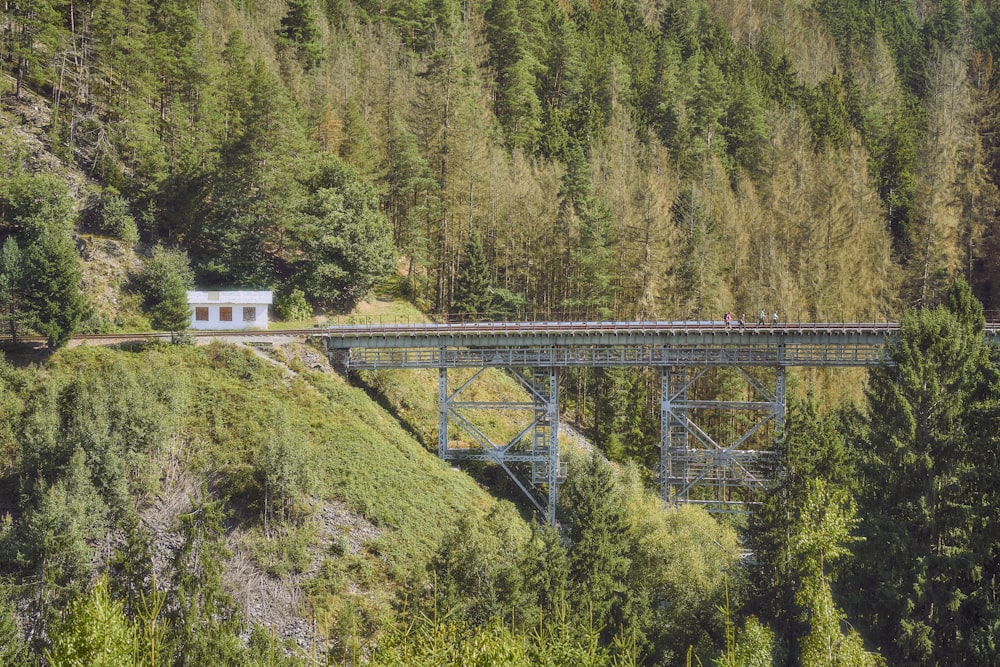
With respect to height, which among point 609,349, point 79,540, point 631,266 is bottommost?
point 79,540

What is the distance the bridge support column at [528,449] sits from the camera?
46688 mm

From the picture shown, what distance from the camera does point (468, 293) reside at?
62.2 meters

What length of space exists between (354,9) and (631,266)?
1953 inches

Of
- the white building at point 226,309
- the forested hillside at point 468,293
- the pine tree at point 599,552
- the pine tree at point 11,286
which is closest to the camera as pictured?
the forested hillside at point 468,293

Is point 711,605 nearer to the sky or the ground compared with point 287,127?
nearer to the ground

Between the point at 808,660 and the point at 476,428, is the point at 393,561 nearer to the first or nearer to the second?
the point at 476,428

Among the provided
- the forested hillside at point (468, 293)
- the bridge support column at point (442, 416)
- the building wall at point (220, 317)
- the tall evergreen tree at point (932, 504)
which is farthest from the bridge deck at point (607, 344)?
the tall evergreen tree at point (932, 504)

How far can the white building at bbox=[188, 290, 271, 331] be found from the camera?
165 feet

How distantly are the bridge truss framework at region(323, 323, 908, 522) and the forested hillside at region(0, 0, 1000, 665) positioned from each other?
2.49 metres

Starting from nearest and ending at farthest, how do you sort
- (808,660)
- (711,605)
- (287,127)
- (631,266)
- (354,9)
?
(808,660)
(711,605)
(287,127)
(631,266)
(354,9)

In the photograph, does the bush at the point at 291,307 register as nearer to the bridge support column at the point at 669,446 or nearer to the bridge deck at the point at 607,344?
the bridge deck at the point at 607,344

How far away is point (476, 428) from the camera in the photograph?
1966 inches

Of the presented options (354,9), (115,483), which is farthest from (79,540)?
(354,9)

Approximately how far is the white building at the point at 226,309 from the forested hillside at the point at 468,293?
166cm
